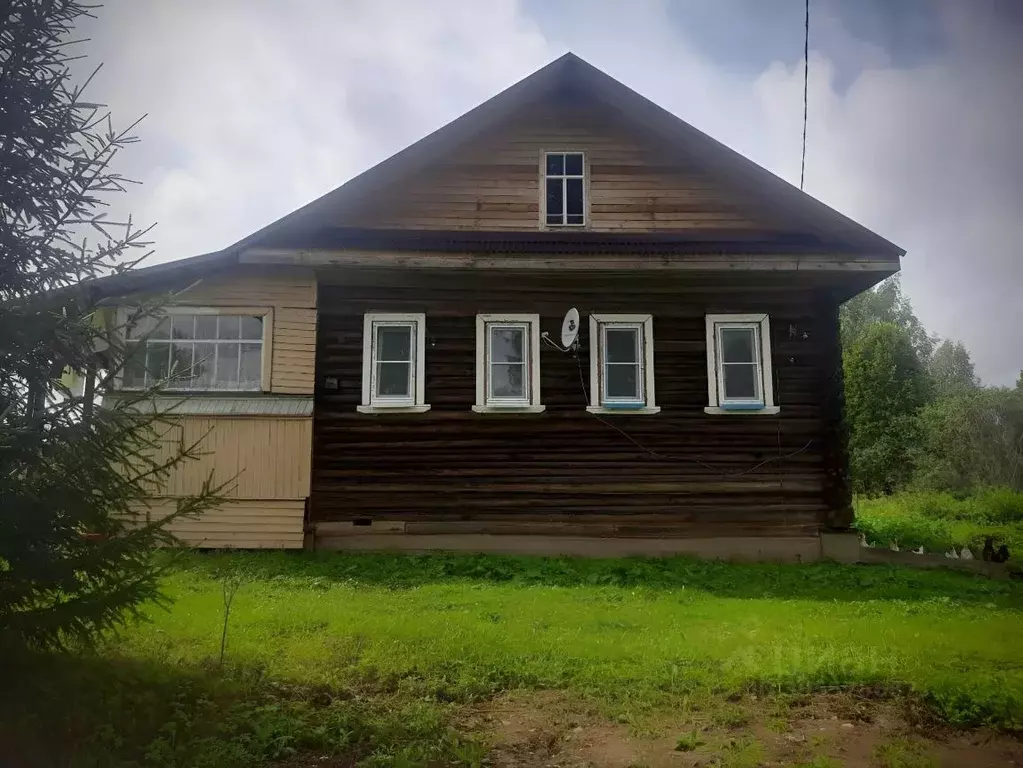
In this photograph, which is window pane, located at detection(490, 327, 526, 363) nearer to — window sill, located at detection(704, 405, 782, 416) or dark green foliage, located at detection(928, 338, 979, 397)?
window sill, located at detection(704, 405, 782, 416)

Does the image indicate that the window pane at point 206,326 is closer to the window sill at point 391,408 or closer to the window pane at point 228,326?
the window pane at point 228,326

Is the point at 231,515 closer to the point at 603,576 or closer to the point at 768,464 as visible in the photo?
the point at 603,576

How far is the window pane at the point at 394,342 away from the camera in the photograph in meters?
11.8

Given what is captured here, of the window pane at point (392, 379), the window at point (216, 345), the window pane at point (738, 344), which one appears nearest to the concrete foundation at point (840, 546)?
the window pane at point (738, 344)

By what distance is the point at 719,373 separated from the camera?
1192 centimetres

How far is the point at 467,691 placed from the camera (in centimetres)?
562

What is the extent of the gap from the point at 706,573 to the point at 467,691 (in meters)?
5.71

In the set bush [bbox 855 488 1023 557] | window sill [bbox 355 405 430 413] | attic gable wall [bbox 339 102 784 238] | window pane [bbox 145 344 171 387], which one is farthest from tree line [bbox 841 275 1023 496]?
window pane [bbox 145 344 171 387]

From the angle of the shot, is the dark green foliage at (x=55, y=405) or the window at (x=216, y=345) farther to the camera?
the window at (x=216, y=345)

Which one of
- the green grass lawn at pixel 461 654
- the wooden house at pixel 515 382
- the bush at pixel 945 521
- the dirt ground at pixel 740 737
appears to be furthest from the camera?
the bush at pixel 945 521

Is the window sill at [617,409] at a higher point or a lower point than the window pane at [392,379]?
lower

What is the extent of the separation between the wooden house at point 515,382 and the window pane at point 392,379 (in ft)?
0.10

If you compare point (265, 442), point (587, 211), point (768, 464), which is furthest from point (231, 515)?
point (768, 464)

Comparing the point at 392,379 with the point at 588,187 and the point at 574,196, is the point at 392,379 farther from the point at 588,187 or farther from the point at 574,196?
the point at 588,187
